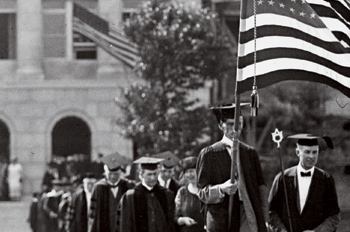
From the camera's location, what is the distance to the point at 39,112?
3722 cm

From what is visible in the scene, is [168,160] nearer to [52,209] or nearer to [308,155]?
[308,155]

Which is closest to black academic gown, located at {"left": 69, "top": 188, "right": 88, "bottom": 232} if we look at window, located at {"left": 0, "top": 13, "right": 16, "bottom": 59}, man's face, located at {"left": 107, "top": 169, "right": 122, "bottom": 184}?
man's face, located at {"left": 107, "top": 169, "right": 122, "bottom": 184}

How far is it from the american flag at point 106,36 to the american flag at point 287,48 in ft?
56.2

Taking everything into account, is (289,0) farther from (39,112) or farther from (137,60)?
(39,112)

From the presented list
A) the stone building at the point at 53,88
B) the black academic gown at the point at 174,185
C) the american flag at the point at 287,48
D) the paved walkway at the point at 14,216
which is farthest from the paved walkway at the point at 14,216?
the american flag at the point at 287,48

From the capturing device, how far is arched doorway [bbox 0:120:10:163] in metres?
37.0

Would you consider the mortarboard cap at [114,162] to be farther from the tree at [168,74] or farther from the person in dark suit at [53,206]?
the tree at [168,74]

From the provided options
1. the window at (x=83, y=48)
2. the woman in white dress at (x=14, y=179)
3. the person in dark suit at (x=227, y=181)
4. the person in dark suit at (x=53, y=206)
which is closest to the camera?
the person in dark suit at (x=227, y=181)

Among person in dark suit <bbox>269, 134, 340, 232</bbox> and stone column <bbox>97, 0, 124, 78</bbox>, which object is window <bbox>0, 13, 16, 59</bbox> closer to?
stone column <bbox>97, 0, 124, 78</bbox>

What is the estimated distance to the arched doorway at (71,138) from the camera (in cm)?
3675

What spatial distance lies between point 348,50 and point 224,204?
6.13 ft

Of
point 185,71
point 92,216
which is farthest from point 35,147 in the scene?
point 92,216

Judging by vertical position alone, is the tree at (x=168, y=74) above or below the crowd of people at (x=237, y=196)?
above

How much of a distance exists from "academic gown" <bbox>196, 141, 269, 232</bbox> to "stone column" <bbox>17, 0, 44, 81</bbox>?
2678cm
